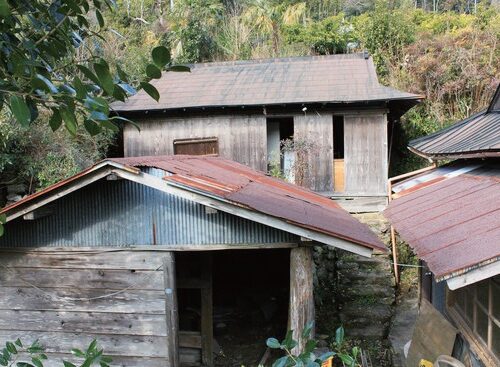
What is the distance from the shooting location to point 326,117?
13484 mm

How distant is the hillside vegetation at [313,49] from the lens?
11703 mm

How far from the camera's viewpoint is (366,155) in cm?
1337

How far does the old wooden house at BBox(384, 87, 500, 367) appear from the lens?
11.1 feet

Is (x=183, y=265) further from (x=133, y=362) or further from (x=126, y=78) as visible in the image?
(x=126, y=78)

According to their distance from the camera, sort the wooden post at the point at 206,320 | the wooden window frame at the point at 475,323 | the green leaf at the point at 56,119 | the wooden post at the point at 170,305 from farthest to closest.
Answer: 1. the wooden post at the point at 206,320
2. the wooden post at the point at 170,305
3. the wooden window frame at the point at 475,323
4. the green leaf at the point at 56,119

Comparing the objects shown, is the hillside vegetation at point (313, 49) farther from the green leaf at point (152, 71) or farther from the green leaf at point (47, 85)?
the green leaf at point (152, 71)

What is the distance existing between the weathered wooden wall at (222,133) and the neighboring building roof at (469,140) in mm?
6037

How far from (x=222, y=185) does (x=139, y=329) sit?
7.13 feet

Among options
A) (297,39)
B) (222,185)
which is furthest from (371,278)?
(297,39)

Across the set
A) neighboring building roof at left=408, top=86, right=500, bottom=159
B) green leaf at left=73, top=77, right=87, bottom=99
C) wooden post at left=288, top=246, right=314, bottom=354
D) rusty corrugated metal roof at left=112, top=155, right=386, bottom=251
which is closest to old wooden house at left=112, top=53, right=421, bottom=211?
neighboring building roof at left=408, top=86, right=500, bottom=159

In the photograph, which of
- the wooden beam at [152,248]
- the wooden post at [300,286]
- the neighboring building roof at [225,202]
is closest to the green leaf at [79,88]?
the neighboring building roof at [225,202]

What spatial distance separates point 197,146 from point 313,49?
1119cm

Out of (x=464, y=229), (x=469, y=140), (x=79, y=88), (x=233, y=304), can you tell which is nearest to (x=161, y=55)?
(x=79, y=88)

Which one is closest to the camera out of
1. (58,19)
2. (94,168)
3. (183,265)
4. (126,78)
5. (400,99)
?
(126,78)
